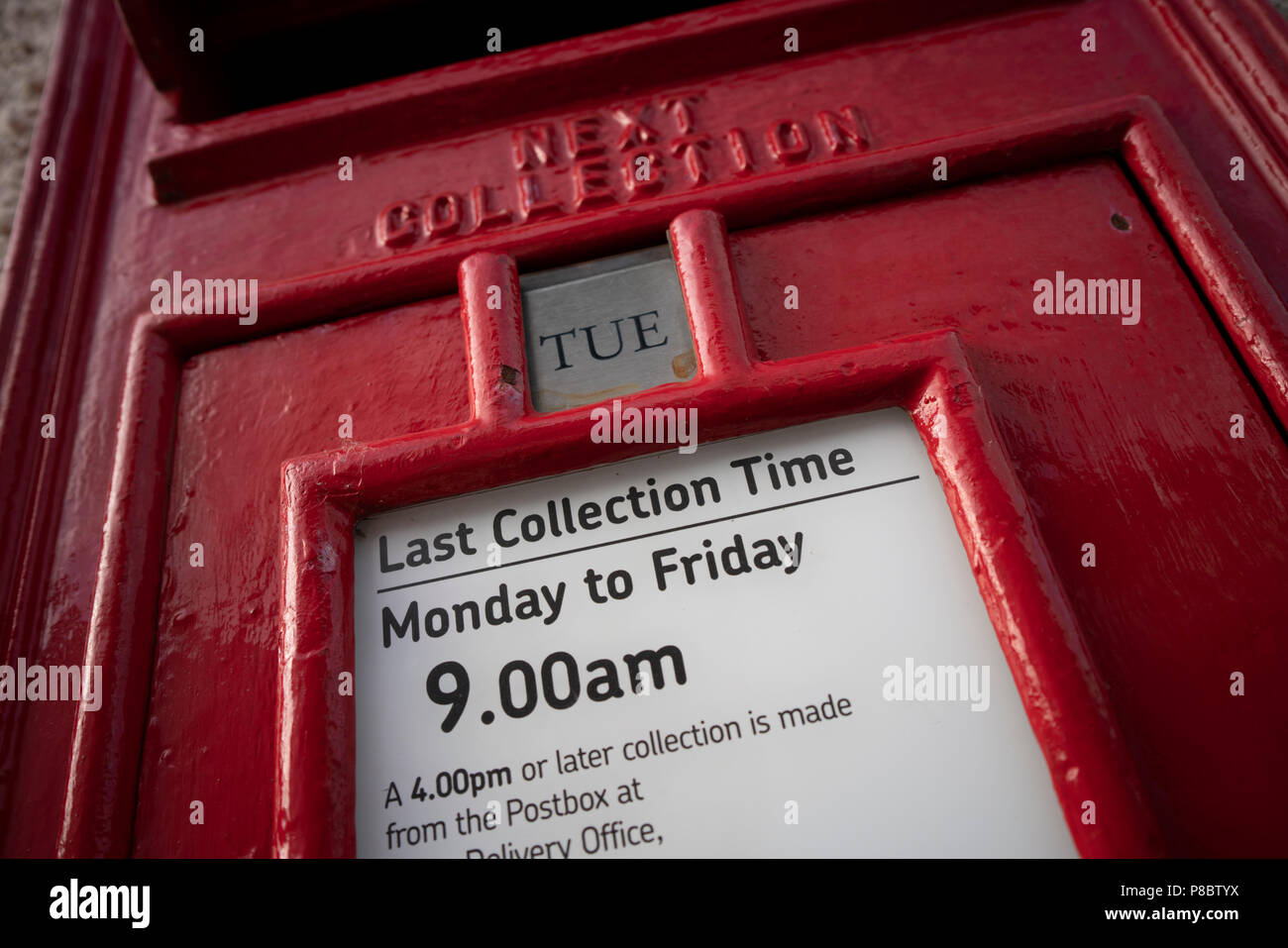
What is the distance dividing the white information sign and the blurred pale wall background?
940mm

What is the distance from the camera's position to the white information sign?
52 cm

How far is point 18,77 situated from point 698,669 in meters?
1.40

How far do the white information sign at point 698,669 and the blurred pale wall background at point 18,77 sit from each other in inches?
37.0

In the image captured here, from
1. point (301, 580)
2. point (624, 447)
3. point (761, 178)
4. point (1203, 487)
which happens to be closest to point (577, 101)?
point (761, 178)

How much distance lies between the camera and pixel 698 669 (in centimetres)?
57

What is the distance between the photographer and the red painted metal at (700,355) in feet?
1.79
